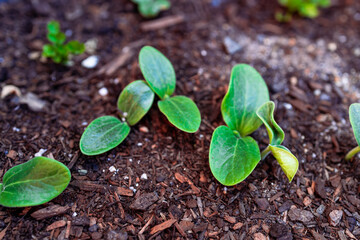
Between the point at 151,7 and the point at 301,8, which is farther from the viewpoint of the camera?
the point at 301,8

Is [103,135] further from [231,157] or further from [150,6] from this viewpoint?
[150,6]

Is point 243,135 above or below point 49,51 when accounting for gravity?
below

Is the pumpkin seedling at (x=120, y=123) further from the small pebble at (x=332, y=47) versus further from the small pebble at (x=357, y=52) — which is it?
the small pebble at (x=357, y=52)

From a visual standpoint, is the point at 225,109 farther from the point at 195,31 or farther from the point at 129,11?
the point at 129,11

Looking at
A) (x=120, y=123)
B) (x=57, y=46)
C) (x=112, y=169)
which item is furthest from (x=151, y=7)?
(x=112, y=169)

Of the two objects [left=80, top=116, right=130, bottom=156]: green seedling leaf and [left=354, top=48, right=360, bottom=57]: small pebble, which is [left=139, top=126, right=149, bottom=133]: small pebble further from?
[left=354, top=48, right=360, bottom=57]: small pebble
